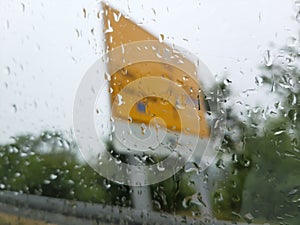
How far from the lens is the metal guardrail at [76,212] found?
152 cm

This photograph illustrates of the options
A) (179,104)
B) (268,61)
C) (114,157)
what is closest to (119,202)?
(114,157)

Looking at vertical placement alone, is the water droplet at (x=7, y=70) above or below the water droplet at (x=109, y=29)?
below

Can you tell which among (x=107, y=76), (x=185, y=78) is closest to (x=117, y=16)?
(x=107, y=76)

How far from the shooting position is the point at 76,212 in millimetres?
1699

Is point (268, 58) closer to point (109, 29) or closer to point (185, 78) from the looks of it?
point (185, 78)

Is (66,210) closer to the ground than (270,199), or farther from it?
closer to the ground

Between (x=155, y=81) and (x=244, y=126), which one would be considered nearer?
(x=244, y=126)

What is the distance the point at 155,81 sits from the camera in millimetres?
1679

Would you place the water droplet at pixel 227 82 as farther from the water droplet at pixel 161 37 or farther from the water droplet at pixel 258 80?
the water droplet at pixel 161 37

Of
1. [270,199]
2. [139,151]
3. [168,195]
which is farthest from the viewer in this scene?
[139,151]

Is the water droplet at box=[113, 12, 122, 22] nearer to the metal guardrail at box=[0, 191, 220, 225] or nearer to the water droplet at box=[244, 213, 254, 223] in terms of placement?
the metal guardrail at box=[0, 191, 220, 225]

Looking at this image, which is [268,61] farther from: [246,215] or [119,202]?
[119,202]

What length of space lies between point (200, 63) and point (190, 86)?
0.27 ft

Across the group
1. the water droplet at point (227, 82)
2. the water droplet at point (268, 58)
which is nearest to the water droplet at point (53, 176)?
the water droplet at point (227, 82)
